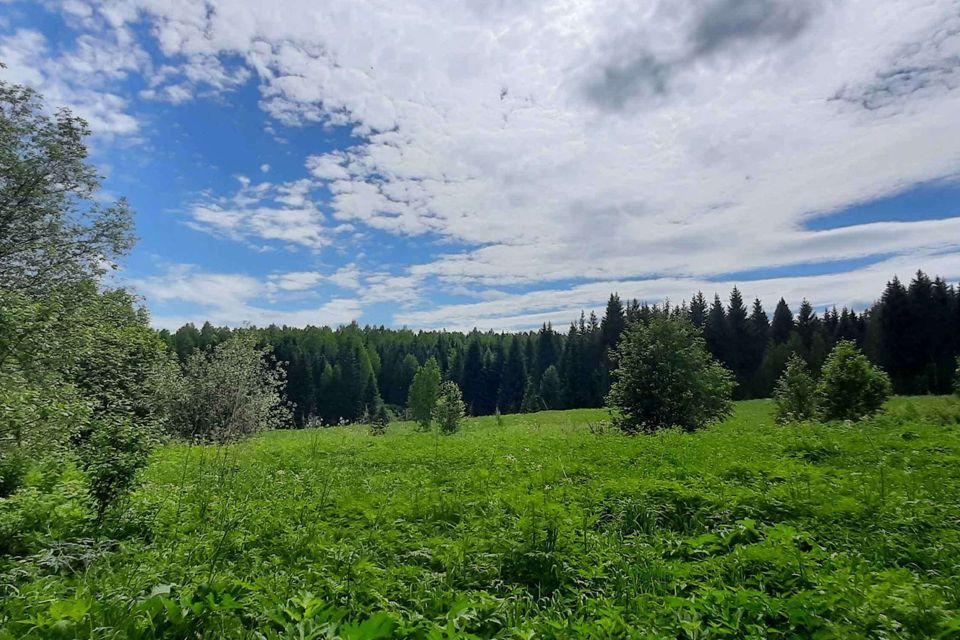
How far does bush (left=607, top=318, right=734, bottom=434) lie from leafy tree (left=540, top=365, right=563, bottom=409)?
49.6m

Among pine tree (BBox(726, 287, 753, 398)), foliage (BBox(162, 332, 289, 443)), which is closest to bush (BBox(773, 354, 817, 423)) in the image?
foliage (BBox(162, 332, 289, 443))

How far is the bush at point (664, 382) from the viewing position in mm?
18453

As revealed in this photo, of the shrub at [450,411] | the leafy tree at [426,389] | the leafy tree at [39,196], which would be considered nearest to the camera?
the leafy tree at [39,196]

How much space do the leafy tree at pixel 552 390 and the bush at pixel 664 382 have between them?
49.6 meters

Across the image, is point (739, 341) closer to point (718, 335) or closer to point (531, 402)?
point (718, 335)

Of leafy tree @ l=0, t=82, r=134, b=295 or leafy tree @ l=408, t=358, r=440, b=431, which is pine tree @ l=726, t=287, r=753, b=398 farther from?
leafy tree @ l=0, t=82, r=134, b=295

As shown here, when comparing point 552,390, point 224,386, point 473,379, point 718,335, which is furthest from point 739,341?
point 224,386

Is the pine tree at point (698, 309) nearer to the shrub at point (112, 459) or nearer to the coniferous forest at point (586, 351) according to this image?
the coniferous forest at point (586, 351)

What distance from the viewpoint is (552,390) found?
73750mm

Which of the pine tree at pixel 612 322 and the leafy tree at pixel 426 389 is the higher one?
the pine tree at pixel 612 322

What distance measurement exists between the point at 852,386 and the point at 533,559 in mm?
17792

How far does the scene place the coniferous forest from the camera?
158ft

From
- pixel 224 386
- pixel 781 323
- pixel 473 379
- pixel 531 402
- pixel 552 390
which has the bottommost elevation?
pixel 531 402

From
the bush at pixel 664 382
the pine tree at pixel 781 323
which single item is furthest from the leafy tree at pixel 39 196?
the pine tree at pixel 781 323
